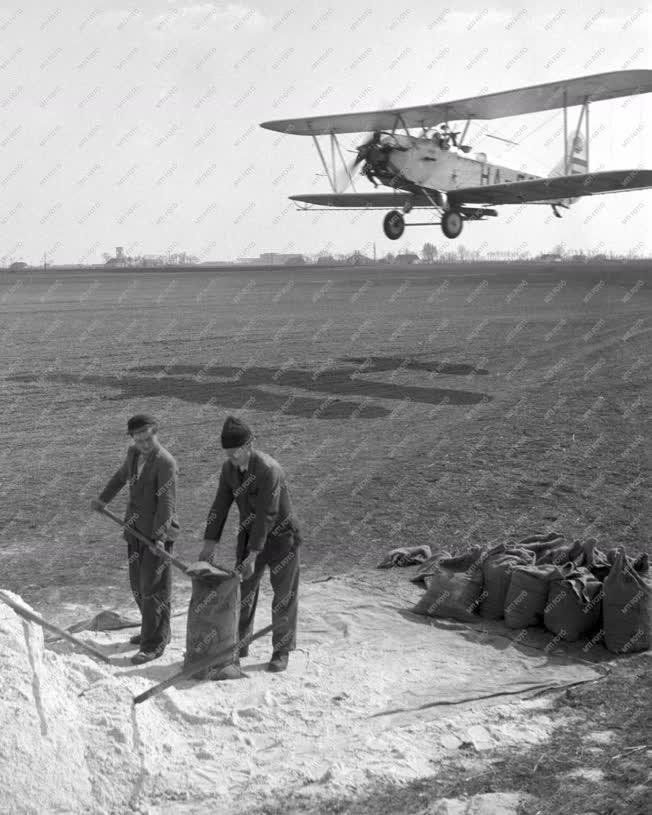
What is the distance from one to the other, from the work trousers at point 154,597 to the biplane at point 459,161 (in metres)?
21.6

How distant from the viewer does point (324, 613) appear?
27.6ft

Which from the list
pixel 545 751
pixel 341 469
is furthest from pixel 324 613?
pixel 341 469

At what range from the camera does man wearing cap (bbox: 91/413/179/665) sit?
23.6ft

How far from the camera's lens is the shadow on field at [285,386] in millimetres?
18531

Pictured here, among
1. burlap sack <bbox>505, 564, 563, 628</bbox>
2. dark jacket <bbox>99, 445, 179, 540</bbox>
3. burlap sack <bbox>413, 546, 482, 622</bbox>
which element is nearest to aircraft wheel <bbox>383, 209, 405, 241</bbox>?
burlap sack <bbox>413, 546, 482, 622</bbox>

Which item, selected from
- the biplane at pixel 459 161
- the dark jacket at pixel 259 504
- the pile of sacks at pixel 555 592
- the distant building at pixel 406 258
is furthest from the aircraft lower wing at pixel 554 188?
the distant building at pixel 406 258

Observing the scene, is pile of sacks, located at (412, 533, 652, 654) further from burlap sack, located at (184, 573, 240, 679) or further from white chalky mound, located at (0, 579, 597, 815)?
burlap sack, located at (184, 573, 240, 679)

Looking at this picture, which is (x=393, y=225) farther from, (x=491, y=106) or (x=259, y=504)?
(x=259, y=504)

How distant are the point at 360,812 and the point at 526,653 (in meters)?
2.81

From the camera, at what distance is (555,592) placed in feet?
26.4

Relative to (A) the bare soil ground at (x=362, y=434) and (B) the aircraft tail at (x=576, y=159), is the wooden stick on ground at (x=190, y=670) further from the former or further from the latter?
(B) the aircraft tail at (x=576, y=159)

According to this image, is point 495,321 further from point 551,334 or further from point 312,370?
point 312,370

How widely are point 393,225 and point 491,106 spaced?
172 inches

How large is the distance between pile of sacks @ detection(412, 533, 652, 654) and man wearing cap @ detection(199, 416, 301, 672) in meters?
1.70
